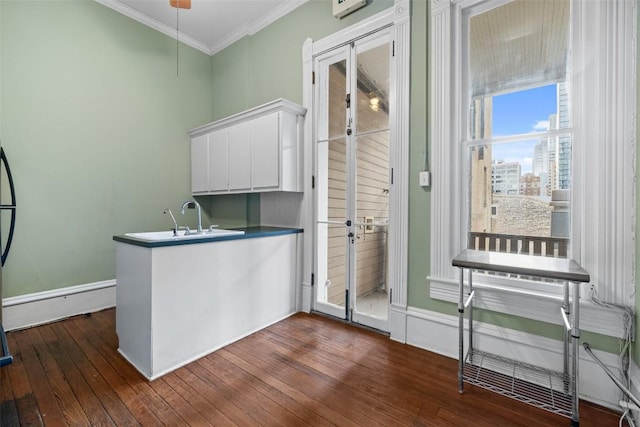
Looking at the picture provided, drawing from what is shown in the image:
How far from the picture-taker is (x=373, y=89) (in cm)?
269

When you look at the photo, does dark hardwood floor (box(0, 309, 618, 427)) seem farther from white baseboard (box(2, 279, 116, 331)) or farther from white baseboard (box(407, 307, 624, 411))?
white baseboard (box(2, 279, 116, 331))

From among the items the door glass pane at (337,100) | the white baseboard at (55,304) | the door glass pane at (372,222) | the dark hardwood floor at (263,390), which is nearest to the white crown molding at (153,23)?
the door glass pane at (337,100)

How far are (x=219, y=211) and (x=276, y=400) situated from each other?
2916 millimetres

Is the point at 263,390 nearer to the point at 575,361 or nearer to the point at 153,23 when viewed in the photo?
the point at 575,361

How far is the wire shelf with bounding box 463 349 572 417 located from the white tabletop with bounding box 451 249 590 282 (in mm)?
715

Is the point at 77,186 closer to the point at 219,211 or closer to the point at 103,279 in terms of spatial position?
the point at 103,279

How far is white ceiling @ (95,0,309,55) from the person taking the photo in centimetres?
326

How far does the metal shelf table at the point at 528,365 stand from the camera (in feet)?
4.70

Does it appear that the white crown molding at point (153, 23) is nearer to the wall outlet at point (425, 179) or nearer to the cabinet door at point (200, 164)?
the cabinet door at point (200, 164)

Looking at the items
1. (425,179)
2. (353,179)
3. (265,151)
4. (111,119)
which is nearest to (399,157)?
(425,179)

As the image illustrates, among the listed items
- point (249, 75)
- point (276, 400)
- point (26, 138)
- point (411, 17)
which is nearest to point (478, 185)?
point (411, 17)

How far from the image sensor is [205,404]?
1687 millimetres

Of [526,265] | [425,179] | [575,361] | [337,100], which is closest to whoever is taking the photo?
[575,361]

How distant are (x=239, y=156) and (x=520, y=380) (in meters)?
3.16
